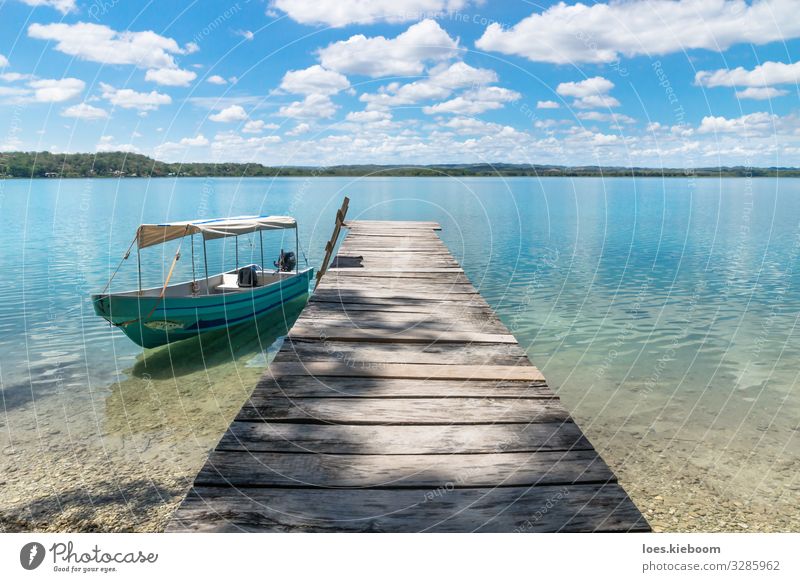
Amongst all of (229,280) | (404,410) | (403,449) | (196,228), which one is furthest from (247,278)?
(403,449)

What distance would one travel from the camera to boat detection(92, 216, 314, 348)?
1530 centimetres

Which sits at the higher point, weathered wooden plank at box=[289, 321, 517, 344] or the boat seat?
weathered wooden plank at box=[289, 321, 517, 344]

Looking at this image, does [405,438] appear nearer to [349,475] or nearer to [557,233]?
[349,475]

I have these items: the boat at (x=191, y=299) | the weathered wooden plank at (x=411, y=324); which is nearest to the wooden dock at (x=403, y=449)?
the weathered wooden plank at (x=411, y=324)

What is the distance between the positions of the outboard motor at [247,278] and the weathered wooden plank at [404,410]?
16.8 m

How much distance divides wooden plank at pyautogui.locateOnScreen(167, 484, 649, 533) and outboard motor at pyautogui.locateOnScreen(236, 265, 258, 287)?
18032 millimetres

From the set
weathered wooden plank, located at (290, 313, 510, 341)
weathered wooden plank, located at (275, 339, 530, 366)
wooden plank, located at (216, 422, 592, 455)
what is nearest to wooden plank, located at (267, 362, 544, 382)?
weathered wooden plank, located at (275, 339, 530, 366)

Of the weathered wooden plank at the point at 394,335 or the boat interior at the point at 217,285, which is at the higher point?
the weathered wooden plank at the point at 394,335

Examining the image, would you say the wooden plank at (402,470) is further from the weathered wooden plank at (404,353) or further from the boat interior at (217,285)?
the boat interior at (217,285)

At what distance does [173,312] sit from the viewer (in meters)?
16.2

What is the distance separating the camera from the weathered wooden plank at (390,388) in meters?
4.73

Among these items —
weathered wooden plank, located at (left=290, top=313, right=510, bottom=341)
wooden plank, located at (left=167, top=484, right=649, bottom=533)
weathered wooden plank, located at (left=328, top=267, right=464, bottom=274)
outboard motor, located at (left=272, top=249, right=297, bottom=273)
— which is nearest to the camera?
wooden plank, located at (left=167, top=484, right=649, bottom=533)

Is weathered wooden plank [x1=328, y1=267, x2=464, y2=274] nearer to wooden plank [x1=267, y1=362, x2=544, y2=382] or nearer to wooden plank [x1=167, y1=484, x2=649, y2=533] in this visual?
wooden plank [x1=267, y1=362, x2=544, y2=382]
